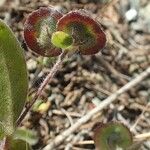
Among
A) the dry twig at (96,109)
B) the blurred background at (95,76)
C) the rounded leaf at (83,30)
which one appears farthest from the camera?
the blurred background at (95,76)

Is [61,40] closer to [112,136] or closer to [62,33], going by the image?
[62,33]

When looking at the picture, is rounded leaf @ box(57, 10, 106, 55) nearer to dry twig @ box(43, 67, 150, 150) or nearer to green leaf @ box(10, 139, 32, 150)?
green leaf @ box(10, 139, 32, 150)

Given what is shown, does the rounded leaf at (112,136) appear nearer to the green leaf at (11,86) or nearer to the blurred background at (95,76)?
the blurred background at (95,76)

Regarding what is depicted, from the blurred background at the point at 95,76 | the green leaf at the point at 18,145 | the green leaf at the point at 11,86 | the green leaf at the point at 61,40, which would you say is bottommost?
the blurred background at the point at 95,76

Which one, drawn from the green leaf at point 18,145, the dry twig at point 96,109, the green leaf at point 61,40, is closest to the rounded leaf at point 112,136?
the dry twig at point 96,109

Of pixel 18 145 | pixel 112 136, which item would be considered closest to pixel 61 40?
pixel 18 145

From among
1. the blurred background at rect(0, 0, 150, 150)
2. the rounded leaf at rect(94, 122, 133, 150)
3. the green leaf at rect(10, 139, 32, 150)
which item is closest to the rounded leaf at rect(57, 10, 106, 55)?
the green leaf at rect(10, 139, 32, 150)

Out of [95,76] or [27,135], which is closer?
[27,135]
